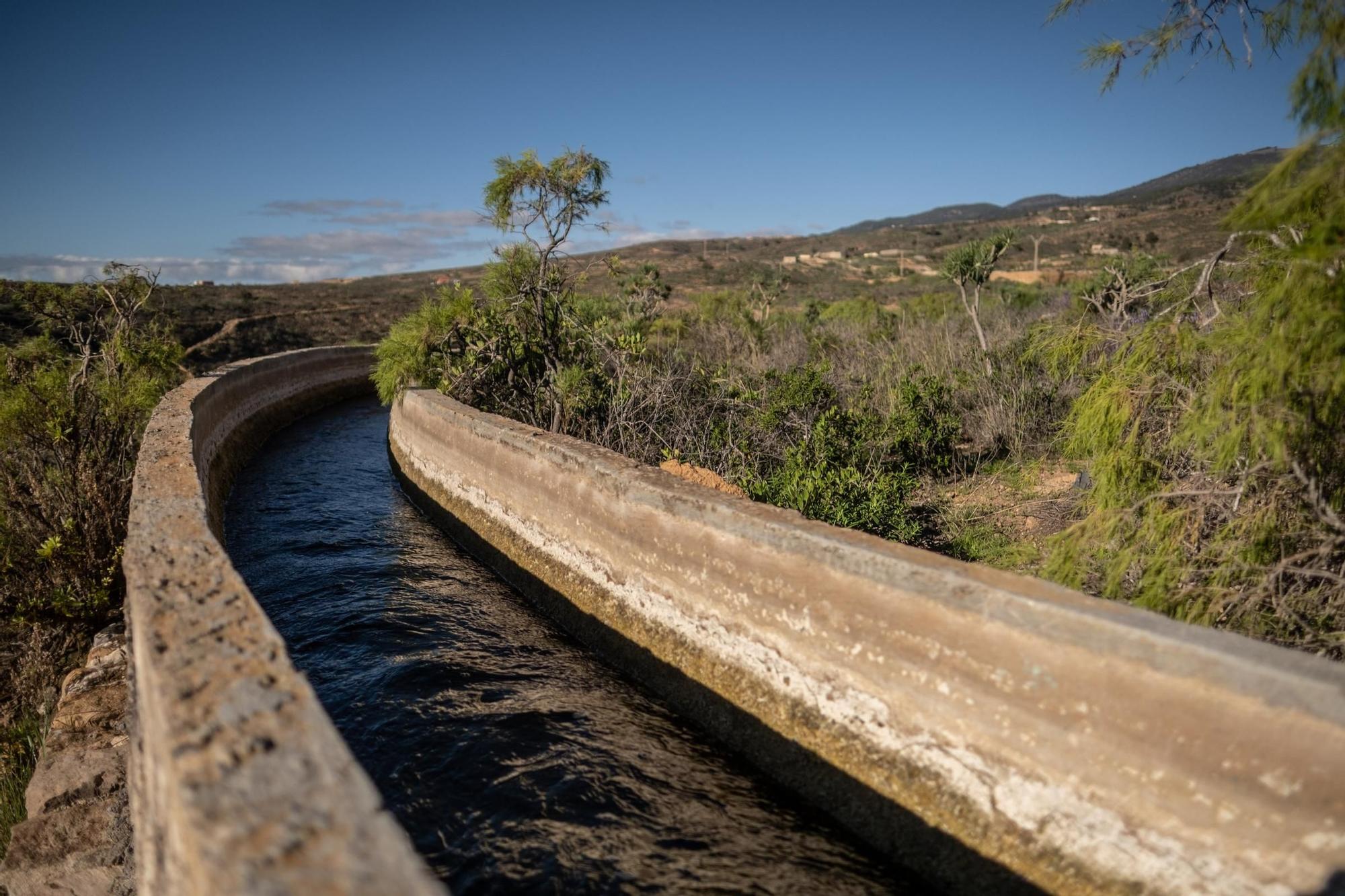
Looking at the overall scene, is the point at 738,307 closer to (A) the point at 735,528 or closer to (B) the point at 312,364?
(B) the point at 312,364

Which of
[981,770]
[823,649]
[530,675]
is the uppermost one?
[823,649]

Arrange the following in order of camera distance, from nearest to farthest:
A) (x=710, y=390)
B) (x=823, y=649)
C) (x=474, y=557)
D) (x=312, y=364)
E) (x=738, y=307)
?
(x=823, y=649)
(x=474, y=557)
(x=710, y=390)
(x=312, y=364)
(x=738, y=307)

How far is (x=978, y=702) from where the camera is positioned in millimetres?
3430

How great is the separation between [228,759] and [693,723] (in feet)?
10.7

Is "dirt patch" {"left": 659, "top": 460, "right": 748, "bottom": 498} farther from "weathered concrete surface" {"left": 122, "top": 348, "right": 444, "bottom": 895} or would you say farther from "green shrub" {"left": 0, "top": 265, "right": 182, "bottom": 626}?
"green shrub" {"left": 0, "top": 265, "right": 182, "bottom": 626}

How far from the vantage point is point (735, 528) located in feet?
15.3

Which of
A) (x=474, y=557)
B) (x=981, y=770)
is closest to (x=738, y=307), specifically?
(x=474, y=557)

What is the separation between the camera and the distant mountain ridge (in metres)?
3.61

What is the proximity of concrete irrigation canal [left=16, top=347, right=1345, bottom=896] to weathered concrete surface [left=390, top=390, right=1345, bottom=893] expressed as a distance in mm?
14

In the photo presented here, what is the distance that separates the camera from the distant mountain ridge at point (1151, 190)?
3605 mm

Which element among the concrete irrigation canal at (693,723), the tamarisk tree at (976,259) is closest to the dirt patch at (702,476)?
the concrete irrigation canal at (693,723)

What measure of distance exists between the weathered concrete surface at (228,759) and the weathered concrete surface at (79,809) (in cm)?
46

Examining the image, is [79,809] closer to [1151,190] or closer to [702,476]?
[702,476]

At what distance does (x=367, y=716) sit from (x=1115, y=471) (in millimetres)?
5217
